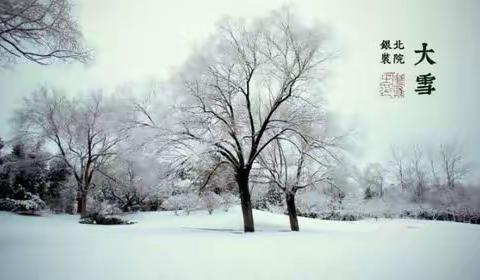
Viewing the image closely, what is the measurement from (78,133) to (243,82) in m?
13.5

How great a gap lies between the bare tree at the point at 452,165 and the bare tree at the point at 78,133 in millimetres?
16987

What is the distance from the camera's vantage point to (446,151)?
14367 millimetres

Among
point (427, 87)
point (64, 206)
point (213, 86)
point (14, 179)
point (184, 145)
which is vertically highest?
point (213, 86)

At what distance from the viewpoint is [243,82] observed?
383 inches

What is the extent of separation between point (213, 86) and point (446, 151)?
12162 millimetres

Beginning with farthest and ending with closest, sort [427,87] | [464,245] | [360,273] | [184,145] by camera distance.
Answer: [184,145], [427,87], [464,245], [360,273]

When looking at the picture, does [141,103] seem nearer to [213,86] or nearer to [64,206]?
[213,86]

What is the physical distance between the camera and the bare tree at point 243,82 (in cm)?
910

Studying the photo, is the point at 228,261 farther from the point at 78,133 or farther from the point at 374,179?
the point at 374,179

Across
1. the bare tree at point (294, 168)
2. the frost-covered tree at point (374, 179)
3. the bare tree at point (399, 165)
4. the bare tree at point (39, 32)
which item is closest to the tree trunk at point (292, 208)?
the bare tree at point (294, 168)

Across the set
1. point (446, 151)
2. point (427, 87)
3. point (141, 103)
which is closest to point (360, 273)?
point (427, 87)

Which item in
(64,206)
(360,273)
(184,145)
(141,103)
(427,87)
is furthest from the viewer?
(64,206)

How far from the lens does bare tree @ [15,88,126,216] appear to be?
16737 millimetres

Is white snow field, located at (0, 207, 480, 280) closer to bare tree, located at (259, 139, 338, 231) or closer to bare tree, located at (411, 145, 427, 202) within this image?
bare tree, located at (259, 139, 338, 231)
